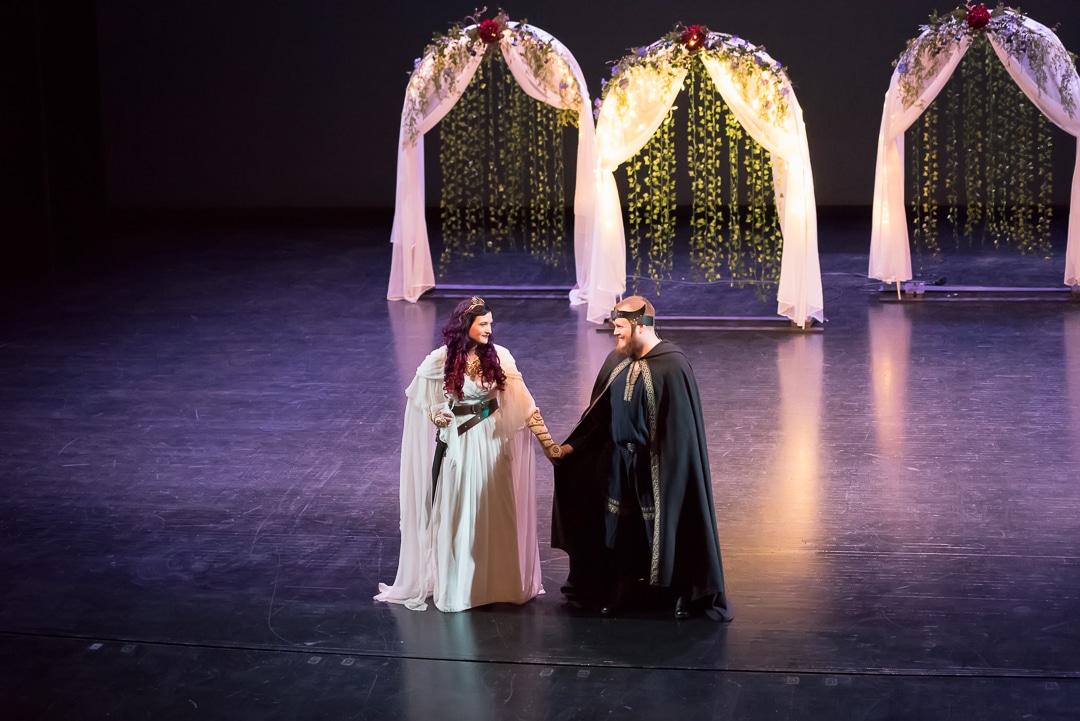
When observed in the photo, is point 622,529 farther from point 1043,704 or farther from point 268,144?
point 268,144

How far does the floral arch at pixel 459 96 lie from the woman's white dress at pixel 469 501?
5.96 metres

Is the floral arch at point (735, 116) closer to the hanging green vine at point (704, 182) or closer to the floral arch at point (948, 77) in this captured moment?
the hanging green vine at point (704, 182)

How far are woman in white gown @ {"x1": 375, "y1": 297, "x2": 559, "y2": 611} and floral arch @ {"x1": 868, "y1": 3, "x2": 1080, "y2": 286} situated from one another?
660cm

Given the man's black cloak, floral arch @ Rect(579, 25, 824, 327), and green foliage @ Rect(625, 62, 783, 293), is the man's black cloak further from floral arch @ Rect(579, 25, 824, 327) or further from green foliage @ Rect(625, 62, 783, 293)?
floral arch @ Rect(579, 25, 824, 327)

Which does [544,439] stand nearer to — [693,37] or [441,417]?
[441,417]

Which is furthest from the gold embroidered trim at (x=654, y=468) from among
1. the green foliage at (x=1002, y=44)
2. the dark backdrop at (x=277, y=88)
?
the dark backdrop at (x=277, y=88)

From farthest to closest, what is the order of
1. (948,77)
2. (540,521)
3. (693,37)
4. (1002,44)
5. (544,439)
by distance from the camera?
(948,77), (1002,44), (693,37), (540,521), (544,439)

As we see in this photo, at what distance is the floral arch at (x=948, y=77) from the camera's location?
10492mm

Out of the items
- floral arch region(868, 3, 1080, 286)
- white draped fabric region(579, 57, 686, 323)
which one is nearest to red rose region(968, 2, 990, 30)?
floral arch region(868, 3, 1080, 286)

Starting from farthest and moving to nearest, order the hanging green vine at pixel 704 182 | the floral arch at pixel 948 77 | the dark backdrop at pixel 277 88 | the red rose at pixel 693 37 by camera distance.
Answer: the dark backdrop at pixel 277 88, the hanging green vine at pixel 704 182, the floral arch at pixel 948 77, the red rose at pixel 693 37

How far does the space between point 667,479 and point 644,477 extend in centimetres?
12

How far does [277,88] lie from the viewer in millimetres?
16203

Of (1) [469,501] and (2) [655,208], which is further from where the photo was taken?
(2) [655,208]

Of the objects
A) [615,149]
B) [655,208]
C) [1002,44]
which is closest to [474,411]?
[615,149]
